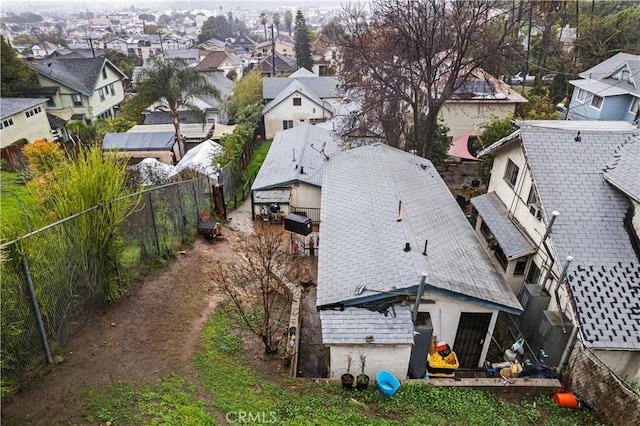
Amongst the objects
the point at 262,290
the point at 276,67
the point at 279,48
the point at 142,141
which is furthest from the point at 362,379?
the point at 279,48

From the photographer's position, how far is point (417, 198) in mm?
14453

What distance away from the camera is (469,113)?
1160 inches

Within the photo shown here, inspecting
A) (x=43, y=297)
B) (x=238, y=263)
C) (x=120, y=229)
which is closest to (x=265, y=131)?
(x=238, y=263)

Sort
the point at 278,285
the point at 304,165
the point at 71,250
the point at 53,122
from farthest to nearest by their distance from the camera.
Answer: the point at 53,122 → the point at 304,165 → the point at 278,285 → the point at 71,250

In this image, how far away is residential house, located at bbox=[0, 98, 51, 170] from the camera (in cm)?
2531

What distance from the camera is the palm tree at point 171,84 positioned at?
1156 inches

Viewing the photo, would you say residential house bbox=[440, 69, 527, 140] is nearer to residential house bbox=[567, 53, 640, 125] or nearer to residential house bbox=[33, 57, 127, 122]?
residential house bbox=[567, 53, 640, 125]

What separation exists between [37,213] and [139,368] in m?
3.76

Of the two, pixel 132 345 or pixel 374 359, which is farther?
pixel 374 359

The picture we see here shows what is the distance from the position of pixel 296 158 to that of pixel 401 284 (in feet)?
42.1

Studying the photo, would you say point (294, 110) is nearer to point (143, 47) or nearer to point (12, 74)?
point (12, 74)

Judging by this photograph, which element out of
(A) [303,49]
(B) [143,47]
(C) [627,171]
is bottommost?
(B) [143,47]

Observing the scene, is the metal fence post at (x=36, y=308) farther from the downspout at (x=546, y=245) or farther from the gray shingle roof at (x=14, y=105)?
the gray shingle roof at (x=14, y=105)

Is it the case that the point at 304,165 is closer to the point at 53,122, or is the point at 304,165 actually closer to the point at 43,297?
the point at 43,297
